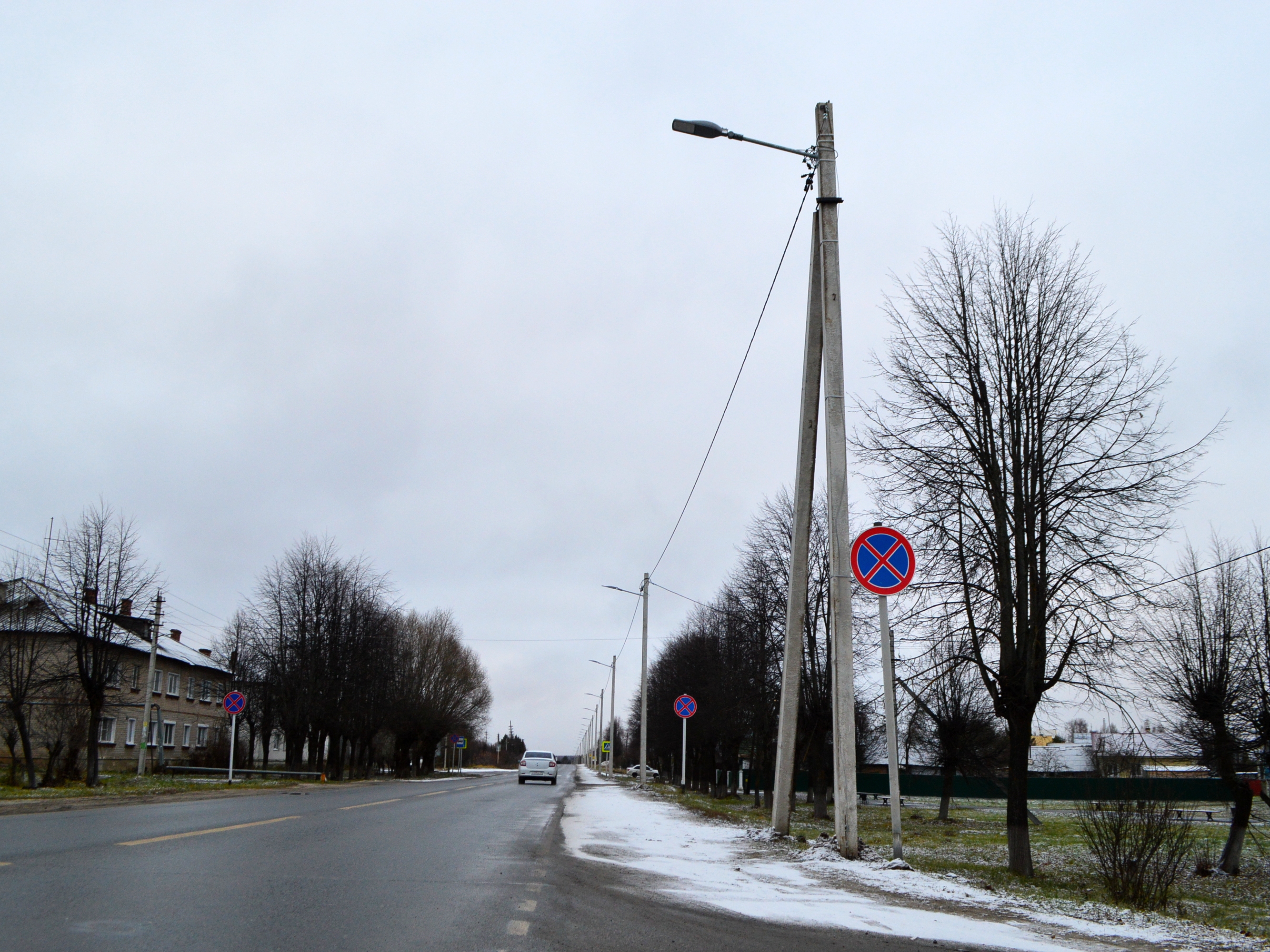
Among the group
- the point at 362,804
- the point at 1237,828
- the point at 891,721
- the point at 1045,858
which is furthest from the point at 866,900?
the point at 1237,828

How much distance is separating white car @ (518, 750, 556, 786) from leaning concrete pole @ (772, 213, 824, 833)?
98.6ft

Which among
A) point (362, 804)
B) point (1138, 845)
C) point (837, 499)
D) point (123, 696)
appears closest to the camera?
point (1138, 845)

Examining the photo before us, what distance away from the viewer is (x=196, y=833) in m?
11.1

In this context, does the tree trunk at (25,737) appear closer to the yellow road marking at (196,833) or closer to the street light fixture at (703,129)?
the yellow road marking at (196,833)

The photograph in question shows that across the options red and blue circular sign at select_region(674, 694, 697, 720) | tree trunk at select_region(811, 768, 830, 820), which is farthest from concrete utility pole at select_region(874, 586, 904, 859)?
tree trunk at select_region(811, 768, 830, 820)

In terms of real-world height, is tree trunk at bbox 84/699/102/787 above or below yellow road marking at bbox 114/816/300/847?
below

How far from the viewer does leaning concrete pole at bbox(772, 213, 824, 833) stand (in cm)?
1393

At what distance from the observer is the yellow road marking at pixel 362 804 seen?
17875 millimetres

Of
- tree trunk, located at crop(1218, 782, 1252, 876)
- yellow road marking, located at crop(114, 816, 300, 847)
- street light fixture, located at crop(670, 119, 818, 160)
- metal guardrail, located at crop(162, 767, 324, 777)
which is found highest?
street light fixture, located at crop(670, 119, 818, 160)

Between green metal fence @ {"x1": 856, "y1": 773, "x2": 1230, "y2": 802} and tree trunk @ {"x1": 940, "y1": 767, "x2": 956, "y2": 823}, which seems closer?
tree trunk @ {"x1": 940, "y1": 767, "x2": 956, "y2": 823}

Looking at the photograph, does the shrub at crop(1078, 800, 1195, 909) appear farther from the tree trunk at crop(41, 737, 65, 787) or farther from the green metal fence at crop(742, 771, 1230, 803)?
the tree trunk at crop(41, 737, 65, 787)

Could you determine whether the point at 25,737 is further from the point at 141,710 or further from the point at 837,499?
the point at 837,499

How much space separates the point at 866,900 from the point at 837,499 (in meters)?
5.17

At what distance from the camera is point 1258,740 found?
19.0 meters
